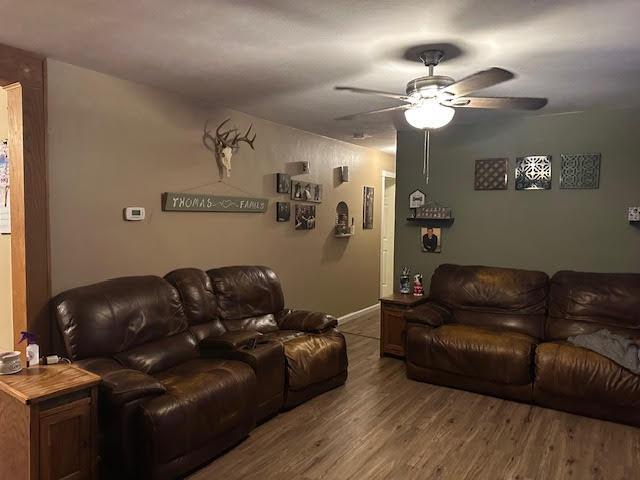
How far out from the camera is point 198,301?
3.50 m

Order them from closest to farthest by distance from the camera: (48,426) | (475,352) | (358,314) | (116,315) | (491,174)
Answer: (48,426) → (116,315) → (475,352) → (491,174) → (358,314)

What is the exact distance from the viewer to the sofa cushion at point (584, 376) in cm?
310

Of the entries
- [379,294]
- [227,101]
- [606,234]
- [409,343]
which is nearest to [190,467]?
[409,343]

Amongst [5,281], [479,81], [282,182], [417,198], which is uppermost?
[479,81]

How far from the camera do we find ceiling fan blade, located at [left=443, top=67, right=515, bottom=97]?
7.20 ft

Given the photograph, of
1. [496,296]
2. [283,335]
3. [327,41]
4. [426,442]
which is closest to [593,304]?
[496,296]

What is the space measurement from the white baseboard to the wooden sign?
6.94 ft

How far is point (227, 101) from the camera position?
385cm

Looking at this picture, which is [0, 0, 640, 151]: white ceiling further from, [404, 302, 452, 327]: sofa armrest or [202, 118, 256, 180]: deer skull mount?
[404, 302, 452, 327]: sofa armrest

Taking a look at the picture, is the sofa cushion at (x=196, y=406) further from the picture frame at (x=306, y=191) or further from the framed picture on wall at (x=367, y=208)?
the framed picture on wall at (x=367, y=208)

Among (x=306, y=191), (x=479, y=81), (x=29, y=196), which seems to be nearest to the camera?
(x=479, y=81)

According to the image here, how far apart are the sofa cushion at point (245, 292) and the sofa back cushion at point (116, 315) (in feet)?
1.57

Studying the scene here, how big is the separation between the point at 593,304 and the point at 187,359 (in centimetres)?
326

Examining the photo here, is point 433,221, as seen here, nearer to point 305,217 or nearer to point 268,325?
point 305,217
